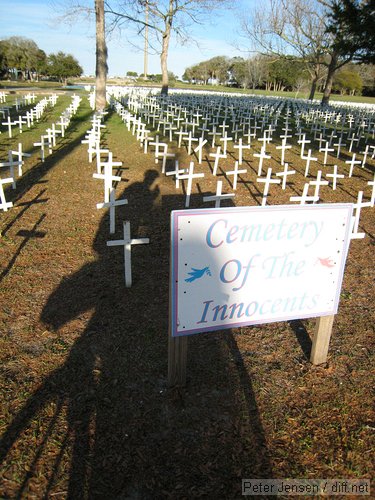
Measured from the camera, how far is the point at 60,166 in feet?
35.7

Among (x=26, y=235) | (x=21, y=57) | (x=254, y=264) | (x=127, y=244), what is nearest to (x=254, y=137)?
(x=26, y=235)

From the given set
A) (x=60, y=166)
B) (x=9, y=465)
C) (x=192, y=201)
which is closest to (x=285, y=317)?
(x=9, y=465)

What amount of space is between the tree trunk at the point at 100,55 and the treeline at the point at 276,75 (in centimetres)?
3208

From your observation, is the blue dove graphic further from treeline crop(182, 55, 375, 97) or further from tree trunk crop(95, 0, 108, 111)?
treeline crop(182, 55, 375, 97)

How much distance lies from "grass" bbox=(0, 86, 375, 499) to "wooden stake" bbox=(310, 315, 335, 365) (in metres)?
0.11

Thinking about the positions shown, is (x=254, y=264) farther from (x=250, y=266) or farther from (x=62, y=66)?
(x=62, y=66)

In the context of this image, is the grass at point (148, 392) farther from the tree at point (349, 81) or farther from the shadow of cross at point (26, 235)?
the tree at point (349, 81)

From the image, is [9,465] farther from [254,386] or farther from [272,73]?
Result: [272,73]

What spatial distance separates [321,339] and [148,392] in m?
1.61

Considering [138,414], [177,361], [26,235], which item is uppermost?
[177,361]

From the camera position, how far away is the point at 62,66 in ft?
252

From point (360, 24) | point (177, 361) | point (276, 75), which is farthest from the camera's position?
point (276, 75)

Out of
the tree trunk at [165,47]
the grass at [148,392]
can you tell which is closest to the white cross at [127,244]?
the grass at [148,392]

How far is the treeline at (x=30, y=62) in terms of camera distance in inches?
2576
